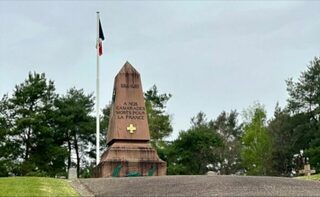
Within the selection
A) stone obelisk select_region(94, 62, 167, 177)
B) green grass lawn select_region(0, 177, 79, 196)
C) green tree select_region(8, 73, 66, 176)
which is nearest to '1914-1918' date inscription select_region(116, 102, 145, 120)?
stone obelisk select_region(94, 62, 167, 177)

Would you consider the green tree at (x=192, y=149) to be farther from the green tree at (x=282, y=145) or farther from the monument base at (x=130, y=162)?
the monument base at (x=130, y=162)

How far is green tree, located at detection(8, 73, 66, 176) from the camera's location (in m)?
43.6

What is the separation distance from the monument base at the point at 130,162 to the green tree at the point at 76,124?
21.6 metres

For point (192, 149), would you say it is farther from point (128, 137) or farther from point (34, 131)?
point (128, 137)

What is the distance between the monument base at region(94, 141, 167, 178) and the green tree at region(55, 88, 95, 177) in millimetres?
21607

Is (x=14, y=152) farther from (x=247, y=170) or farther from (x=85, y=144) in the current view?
(x=247, y=170)

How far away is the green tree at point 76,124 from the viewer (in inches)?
1875

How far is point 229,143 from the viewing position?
60.3m

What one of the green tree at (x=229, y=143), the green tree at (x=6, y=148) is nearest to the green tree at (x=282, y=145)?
the green tree at (x=229, y=143)

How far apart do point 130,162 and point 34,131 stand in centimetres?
2112

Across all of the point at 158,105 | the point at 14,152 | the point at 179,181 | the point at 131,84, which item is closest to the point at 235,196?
the point at 179,181

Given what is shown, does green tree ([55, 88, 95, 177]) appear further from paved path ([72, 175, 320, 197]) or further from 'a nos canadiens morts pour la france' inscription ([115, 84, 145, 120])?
paved path ([72, 175, 320, 197])

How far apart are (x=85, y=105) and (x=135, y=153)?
2548 centimetres

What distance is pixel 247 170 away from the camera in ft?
175
